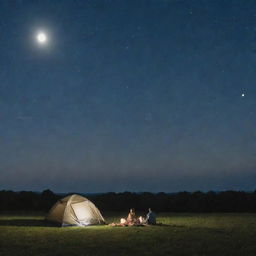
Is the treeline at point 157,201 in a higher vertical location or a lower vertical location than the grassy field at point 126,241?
higher

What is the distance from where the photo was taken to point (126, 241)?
53.6 feet

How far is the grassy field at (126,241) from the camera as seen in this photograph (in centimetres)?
1394

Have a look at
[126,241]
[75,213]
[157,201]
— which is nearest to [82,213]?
[75,213]

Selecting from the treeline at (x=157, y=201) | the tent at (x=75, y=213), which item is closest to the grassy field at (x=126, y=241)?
the tent at (x=75, y=213)

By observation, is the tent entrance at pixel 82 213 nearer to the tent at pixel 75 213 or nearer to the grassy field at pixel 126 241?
the tent at pixel 75 213

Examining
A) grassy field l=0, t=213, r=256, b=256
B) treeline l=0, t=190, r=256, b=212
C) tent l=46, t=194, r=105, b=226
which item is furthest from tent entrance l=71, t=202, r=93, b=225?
treeline l=0, t=190, r=256, b=212

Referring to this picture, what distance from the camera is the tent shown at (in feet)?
74.9

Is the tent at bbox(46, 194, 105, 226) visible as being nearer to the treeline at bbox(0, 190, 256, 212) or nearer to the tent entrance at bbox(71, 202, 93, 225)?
the tent entrance at bbox(71, 202, 93, 225)

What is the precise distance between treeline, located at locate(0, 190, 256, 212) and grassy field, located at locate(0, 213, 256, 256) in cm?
2031

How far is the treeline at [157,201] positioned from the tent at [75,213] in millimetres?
18511

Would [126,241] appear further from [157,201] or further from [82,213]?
[157,201]

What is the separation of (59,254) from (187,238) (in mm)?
5855

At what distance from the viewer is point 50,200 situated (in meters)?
44.2

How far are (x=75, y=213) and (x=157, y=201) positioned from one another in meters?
21.3
